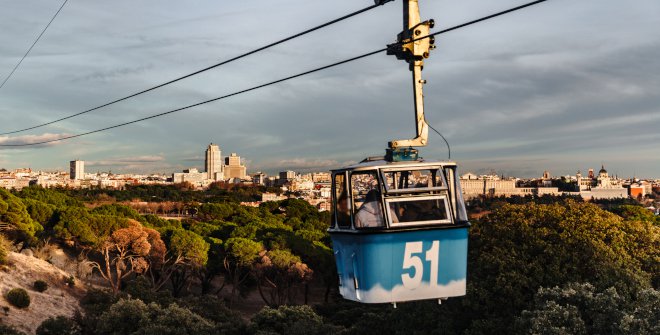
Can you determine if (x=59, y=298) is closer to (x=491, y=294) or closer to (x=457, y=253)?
(x=491, y=294)

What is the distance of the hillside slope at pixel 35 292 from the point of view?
30041mm

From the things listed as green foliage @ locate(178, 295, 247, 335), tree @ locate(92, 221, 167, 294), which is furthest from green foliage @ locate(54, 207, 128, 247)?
green foliage @ locate(178, 295, 247, 335)

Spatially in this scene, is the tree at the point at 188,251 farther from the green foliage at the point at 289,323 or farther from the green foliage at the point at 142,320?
the green foliage at the point at 142,320

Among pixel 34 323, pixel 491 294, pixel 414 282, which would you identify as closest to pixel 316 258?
pixel 34 323

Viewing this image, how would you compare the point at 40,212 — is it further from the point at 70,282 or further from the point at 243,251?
the point at 243,251

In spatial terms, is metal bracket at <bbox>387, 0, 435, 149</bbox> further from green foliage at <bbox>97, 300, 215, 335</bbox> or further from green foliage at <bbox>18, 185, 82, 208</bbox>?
green foliage at <bbox>18, 185, 82, 208</bbox>

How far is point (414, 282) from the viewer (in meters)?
9.56

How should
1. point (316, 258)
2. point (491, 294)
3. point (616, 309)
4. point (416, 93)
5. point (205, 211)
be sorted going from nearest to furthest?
point (416, 93), point (616, 309), point (491, 294), point (316, 258), point (205, 211)

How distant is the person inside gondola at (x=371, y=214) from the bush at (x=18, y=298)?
27201 mm

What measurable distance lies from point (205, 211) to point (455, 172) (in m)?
63.2

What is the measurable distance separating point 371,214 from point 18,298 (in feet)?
90.3

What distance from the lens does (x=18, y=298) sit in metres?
31.3

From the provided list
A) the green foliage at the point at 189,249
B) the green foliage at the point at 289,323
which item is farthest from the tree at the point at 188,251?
→ the green foliage at the point at 289,323

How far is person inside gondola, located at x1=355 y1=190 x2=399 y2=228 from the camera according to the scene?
934 centimetres
